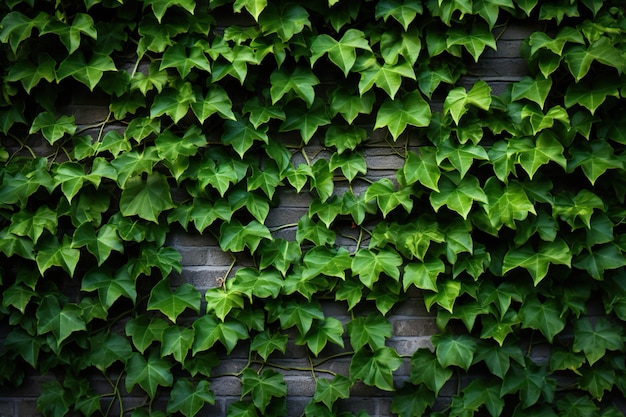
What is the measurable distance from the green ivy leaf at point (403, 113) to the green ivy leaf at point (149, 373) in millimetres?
1007

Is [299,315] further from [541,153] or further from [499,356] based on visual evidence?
[541,153]

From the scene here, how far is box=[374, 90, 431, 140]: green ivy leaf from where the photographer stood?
1.85 metres

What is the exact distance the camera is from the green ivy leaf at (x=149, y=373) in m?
1.89

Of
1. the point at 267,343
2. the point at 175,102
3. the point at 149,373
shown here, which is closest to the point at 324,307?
the point at 267,343

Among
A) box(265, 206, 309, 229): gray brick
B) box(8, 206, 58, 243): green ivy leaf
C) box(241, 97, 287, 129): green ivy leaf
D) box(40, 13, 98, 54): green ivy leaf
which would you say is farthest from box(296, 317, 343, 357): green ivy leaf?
box(40, 13, 98, 54): green ivy leaf

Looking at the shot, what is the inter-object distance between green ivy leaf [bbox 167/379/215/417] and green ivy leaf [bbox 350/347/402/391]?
1.50ft

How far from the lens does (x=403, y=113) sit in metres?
1.86

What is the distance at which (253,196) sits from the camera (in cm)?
190

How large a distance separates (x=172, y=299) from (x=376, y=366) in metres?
0.67

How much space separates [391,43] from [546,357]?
44.0 inches

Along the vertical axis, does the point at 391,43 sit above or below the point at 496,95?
above

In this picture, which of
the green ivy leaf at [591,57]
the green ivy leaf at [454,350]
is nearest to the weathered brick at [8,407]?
the green ivy leaf at [454,350]

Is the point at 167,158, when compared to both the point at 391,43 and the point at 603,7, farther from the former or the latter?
the point at 603,7

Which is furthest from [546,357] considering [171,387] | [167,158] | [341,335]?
[167,158]
